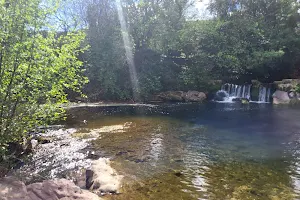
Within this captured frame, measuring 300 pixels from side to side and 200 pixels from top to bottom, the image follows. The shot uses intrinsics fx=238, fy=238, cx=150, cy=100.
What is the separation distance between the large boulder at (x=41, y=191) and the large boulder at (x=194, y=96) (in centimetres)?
2318

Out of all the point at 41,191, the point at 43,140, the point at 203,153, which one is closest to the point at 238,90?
the point at 203,153

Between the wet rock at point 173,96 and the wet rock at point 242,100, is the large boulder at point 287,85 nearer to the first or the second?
the wet rock at point 242,100

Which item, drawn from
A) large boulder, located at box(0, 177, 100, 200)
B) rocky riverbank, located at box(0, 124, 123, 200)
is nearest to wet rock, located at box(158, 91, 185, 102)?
rocky riverbank, located at box(0, 124, 123, 200)

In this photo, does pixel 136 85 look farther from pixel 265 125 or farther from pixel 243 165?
pixel 243 165

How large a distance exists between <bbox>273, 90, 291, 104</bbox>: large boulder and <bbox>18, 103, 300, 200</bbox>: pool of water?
6.61 meters

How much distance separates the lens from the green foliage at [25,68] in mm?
6113

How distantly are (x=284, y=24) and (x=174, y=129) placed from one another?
87.5ft

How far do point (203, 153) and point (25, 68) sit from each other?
7.72m

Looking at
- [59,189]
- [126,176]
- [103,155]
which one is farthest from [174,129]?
[59,189]

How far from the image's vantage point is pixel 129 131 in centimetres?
1447

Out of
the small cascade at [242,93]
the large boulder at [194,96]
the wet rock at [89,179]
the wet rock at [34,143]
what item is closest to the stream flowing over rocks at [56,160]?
the wet rock at [34,143]

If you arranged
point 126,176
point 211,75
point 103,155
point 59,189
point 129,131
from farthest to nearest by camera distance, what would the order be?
1. point 211,75
2. point 129,131
3. point 103,155
4. point 126,176
5. point 59,189

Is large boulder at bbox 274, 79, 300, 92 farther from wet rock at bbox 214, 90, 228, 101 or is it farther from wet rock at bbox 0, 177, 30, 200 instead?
wet rock at bbox 0, 177, 30, 200

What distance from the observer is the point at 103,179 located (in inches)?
300
